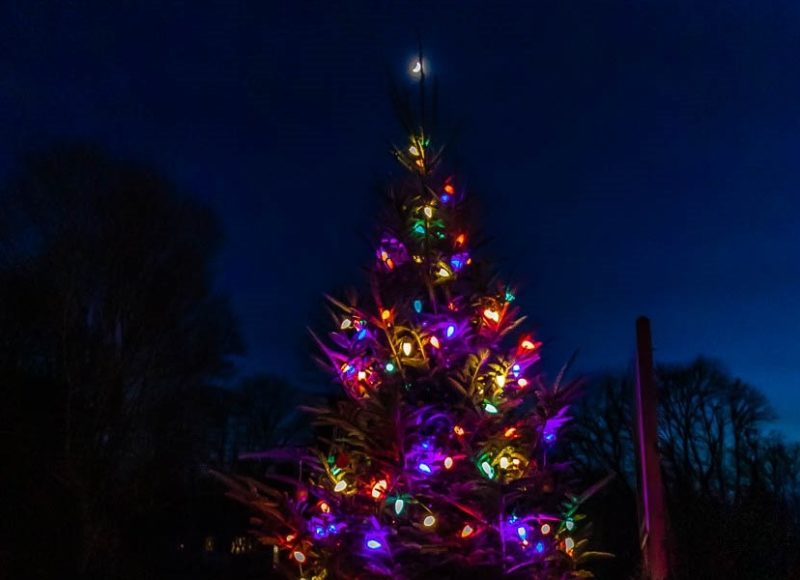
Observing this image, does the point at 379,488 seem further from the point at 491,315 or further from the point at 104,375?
the point at 104,375

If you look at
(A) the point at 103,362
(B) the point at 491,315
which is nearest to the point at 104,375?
(A) the point at 103,362

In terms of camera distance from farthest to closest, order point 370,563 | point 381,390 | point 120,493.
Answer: point 120,493
point 381,390
point 370,563

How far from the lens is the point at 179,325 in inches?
780

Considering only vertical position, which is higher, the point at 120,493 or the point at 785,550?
the point at 120,493

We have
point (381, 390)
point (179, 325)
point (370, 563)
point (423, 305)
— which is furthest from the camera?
point (179, 325)

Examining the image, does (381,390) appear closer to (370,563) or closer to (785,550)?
(370,563)

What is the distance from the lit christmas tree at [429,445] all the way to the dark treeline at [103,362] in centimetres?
1244

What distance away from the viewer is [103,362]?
60.2ft

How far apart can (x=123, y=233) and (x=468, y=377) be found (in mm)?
15532

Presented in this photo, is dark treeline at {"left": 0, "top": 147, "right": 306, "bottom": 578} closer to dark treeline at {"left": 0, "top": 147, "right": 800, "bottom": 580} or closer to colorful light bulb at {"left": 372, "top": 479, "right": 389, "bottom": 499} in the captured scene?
dark treeline at {"left": 0, "top": 147, "right": 800, "bottom": 580}

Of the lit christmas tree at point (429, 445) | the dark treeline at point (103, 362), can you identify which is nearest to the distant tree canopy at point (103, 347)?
the dark treeline at point (103, 362)

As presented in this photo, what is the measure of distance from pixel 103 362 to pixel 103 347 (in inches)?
16.9

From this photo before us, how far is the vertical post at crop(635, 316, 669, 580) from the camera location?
592cm

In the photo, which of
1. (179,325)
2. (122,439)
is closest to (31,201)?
(179,325)
